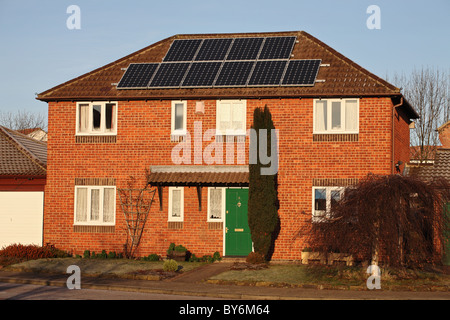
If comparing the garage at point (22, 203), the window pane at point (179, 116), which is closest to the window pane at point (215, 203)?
the window pane at point (179, 116)

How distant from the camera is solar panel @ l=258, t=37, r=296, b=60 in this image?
2288cm

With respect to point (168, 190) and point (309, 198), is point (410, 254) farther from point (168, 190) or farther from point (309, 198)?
point (168, 190)

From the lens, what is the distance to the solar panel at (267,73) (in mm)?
21375

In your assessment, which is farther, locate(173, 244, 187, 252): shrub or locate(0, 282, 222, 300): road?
locate(173, 244, 187, 252): shrub

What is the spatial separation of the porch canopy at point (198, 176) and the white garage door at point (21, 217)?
4681 mm

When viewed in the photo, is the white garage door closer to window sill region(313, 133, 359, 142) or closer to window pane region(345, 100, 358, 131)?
window sill region(313, 133, 359, 142)

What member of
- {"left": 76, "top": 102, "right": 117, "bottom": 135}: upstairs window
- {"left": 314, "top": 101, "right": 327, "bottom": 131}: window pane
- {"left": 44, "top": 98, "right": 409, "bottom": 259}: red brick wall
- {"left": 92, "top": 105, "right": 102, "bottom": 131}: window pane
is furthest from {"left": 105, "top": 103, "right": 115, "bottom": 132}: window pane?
{"left": 314, "top": 101, "right": 327, "bottom": 131}: window pane

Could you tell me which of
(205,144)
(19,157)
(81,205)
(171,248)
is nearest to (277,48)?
(205,144)

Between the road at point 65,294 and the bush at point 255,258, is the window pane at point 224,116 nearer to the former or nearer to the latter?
the bush at point 255,258

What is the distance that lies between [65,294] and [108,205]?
8013mm

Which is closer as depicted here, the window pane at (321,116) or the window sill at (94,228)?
the window pane at (321,116)

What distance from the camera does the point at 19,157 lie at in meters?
24.2

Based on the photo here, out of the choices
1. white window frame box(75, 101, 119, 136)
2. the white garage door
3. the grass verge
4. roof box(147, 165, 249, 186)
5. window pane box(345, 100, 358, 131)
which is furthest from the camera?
the white garage door

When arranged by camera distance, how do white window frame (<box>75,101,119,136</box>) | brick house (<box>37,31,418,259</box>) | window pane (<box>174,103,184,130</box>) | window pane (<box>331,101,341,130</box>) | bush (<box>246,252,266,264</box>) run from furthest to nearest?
white window frame (<box>75,101,119,136</box>)
window pane (<box>174,103,184,130</box>)
window pane (<box>331,101,341,130</box>)
brick house (<box>37,31,418,259</box>)
bush (<box>246,252,266,264</box>)
